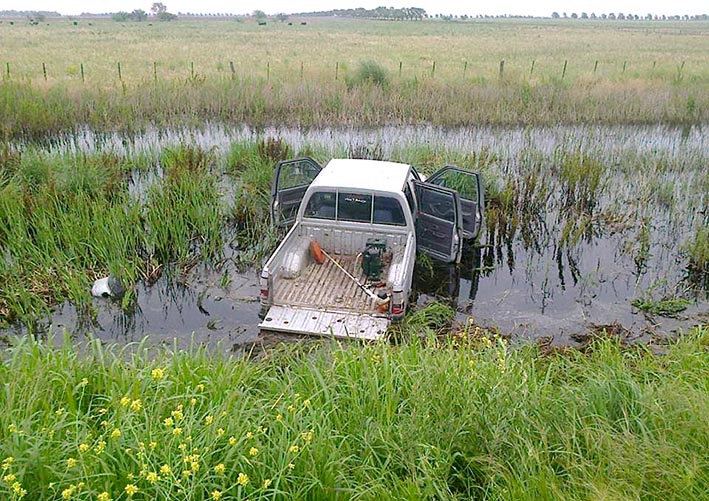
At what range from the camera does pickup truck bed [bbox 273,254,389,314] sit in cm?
766

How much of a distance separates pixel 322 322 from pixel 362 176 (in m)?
2.68

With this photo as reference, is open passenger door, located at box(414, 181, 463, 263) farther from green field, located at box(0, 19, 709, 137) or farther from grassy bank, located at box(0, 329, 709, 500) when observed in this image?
green field, located at box(0, 19, 709, 137)

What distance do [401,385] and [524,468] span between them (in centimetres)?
128

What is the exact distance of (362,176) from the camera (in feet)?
29.0

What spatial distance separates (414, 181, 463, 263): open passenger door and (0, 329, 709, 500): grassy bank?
373cm

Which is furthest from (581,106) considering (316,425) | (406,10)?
(406,10)

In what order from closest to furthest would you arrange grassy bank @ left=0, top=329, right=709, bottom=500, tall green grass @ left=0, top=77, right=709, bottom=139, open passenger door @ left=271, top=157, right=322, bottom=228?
grassy bank @ left=0, top=329, right=709, bottom=500 → open passenger door @ left=271, top=157, right=322, bottom=228 → tall green grass @ left=0, top=77, right=709, bottom=139

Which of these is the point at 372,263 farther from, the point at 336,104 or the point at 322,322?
the point at 336,104

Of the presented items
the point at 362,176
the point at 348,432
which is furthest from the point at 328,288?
the point at 348,432

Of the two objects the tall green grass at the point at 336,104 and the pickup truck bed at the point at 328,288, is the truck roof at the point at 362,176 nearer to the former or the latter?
the pickup truck bed at the point at 328,288

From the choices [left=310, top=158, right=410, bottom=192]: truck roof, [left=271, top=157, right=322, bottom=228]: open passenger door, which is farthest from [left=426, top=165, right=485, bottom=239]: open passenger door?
[left=271, top=157, right=322, bottom=228]: open passenger door

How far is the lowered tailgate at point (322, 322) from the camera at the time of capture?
22.8 feet

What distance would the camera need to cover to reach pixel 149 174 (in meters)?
13.1

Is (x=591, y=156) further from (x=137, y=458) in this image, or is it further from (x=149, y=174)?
(x=137, y=458)
